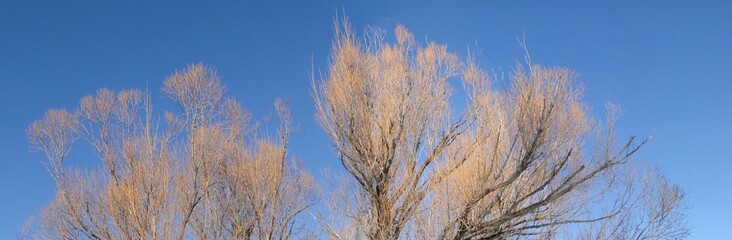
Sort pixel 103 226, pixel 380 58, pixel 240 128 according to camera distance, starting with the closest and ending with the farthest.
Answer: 1. pixel 380 58
2. pixel 103 226
3. pixel 240 128

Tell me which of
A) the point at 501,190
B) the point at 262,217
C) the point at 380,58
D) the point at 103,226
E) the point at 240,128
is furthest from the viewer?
the point at 240,128

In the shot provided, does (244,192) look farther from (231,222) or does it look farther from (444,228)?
(444,228)

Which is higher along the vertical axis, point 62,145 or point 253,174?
point 253,174

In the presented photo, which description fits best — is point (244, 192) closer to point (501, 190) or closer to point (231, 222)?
point (231, 222)

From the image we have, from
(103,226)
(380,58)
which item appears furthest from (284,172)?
(380,58)

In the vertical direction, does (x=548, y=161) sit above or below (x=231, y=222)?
below

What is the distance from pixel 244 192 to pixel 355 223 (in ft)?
30.1

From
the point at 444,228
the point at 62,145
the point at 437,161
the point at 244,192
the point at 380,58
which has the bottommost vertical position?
the point at 444,228

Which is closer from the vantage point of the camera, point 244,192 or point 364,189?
point 364,189

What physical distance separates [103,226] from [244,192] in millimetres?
4577

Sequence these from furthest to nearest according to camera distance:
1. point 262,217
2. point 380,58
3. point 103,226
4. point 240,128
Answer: point 240,128
point 262,217
point 103,226
point 380,58

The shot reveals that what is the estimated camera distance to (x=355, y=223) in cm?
911

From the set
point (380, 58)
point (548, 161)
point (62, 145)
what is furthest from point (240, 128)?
point (548, 161)

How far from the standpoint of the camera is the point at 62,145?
14.0 meters
